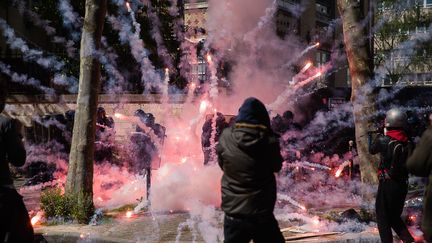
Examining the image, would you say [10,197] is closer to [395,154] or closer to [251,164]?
[251,164]

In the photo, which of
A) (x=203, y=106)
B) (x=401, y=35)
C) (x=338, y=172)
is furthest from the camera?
(x=401, y=35)

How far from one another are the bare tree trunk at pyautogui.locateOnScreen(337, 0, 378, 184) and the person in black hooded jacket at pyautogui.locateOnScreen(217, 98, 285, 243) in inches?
163

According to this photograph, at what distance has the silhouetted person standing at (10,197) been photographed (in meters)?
4.33

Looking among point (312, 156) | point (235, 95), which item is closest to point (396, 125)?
point (312, 156)

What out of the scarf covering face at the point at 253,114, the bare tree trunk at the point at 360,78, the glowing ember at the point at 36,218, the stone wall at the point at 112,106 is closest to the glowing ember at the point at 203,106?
the stone wall at the point at 112,106

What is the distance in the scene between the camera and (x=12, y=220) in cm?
434

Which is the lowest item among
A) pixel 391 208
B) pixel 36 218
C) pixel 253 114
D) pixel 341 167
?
pixel 36 218

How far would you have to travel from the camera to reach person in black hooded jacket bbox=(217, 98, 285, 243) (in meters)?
4.37

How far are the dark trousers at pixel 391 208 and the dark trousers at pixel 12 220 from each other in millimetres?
3850

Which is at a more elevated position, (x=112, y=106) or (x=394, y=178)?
(x=112, y=106)

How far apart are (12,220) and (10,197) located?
19cm

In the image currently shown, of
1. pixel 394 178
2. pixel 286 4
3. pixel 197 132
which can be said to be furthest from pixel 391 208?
pixel 286 4

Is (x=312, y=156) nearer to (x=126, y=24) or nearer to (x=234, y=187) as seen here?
(x=234, y=187)

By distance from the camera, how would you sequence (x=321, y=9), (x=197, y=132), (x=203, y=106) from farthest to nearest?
1. (x=321, y=9)
2. (x=203, y=106)
3. (x=197, y=132)
